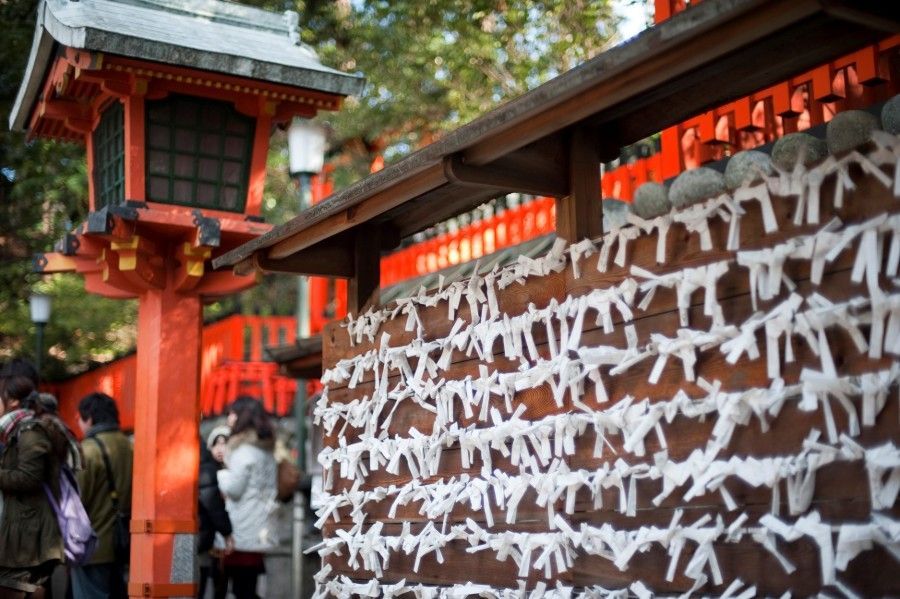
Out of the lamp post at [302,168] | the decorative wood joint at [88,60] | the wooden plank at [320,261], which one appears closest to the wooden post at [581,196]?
the wooden plank at [320,261]

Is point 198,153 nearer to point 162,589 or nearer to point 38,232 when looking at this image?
point 162,589

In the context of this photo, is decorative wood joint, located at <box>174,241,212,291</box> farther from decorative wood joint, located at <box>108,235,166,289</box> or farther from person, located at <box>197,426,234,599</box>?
person, located at <box>197,426,234,599</box>

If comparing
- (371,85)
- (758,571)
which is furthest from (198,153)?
(371,85)

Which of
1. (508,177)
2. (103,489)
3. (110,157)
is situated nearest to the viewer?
(508,177)

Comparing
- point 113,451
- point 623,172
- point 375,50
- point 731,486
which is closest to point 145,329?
point 113,451

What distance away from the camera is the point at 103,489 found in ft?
24.7

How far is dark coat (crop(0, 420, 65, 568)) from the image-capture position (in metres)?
6.18

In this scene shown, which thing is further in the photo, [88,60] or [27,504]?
[88,60]

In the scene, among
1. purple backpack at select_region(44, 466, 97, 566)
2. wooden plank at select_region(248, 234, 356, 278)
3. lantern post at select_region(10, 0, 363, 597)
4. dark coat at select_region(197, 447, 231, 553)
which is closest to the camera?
wooden plank at select_region(248, 234, 356, 278)

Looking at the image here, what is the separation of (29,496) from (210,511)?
6.51ft

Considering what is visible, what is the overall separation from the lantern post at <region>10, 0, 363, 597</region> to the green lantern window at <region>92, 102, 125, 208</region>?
0.6 inches

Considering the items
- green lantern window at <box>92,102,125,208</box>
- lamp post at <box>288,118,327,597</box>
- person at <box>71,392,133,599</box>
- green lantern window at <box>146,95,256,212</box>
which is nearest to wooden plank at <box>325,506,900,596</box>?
person at <box>71,392,133,599</box>

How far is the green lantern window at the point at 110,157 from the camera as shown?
745 centimetres

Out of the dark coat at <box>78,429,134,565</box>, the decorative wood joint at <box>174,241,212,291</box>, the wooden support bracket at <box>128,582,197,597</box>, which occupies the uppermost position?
the decorative wood joint at <box>174,241,212,291</box>
